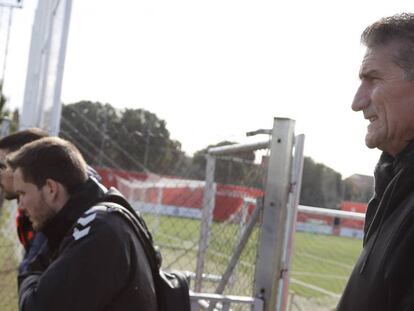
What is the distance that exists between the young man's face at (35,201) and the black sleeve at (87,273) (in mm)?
454

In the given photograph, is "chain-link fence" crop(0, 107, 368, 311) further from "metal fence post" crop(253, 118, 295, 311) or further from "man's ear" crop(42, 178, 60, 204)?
"man's ear" crop(42, 178, 60, 204)

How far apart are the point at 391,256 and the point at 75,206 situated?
64.7 inches

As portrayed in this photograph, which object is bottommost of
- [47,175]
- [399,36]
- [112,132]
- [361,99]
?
[47,175]

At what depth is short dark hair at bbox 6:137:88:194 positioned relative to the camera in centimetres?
292

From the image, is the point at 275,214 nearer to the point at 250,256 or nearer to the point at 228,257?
the point at 250,256

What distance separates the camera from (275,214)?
3.54 metres

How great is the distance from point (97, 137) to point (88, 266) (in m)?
7.87

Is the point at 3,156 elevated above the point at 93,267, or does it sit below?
above

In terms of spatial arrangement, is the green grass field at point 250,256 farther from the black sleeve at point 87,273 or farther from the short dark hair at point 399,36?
the short dark hair at point 399,36

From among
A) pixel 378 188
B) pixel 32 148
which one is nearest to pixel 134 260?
pixel 32 148

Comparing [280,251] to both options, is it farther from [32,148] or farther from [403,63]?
[403,63]

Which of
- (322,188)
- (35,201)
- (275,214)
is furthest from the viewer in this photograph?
(322,188)

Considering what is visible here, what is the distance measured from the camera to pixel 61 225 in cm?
288

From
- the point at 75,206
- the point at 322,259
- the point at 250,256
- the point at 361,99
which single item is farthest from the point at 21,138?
the point at 322,259
